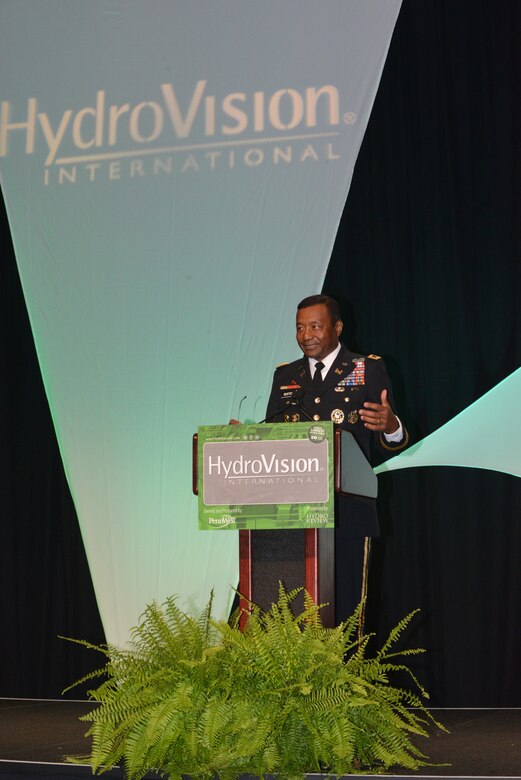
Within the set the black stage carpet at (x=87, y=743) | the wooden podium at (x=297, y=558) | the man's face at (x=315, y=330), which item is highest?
the man's face at (x=315, y=330)

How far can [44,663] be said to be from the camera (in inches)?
187

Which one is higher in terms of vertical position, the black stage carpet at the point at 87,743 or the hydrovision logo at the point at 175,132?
the hydrovision logo at the point at 175,132

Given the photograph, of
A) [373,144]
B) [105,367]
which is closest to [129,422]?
[105,367]

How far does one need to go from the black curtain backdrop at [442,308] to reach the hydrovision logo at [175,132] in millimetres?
307

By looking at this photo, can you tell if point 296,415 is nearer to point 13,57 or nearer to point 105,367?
→ point 105,367

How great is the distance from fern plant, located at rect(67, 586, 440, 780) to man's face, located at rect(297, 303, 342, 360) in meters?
0.89

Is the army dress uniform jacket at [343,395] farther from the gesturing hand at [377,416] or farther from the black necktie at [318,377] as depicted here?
the gesturing hand at [377,416]

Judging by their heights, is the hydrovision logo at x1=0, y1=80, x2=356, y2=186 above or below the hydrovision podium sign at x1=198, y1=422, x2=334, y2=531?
above

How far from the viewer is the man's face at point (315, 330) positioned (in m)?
2.88

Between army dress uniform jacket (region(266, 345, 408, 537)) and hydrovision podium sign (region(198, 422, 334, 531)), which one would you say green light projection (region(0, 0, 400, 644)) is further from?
hydrovision podium sign (region(198, 422, 334, 531))

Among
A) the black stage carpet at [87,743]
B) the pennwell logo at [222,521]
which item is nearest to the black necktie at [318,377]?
the pennwell logo at [222,521]

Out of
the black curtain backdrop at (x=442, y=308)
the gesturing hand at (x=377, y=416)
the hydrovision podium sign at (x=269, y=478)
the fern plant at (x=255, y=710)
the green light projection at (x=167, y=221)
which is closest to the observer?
the fern plant at (x=255, y=710)

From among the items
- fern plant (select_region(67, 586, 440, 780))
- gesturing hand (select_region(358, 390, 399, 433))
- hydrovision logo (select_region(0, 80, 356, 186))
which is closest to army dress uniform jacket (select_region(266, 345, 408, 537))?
gesturing hand (select_region(358, 390, 399, 433))

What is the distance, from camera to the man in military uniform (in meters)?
2.71
